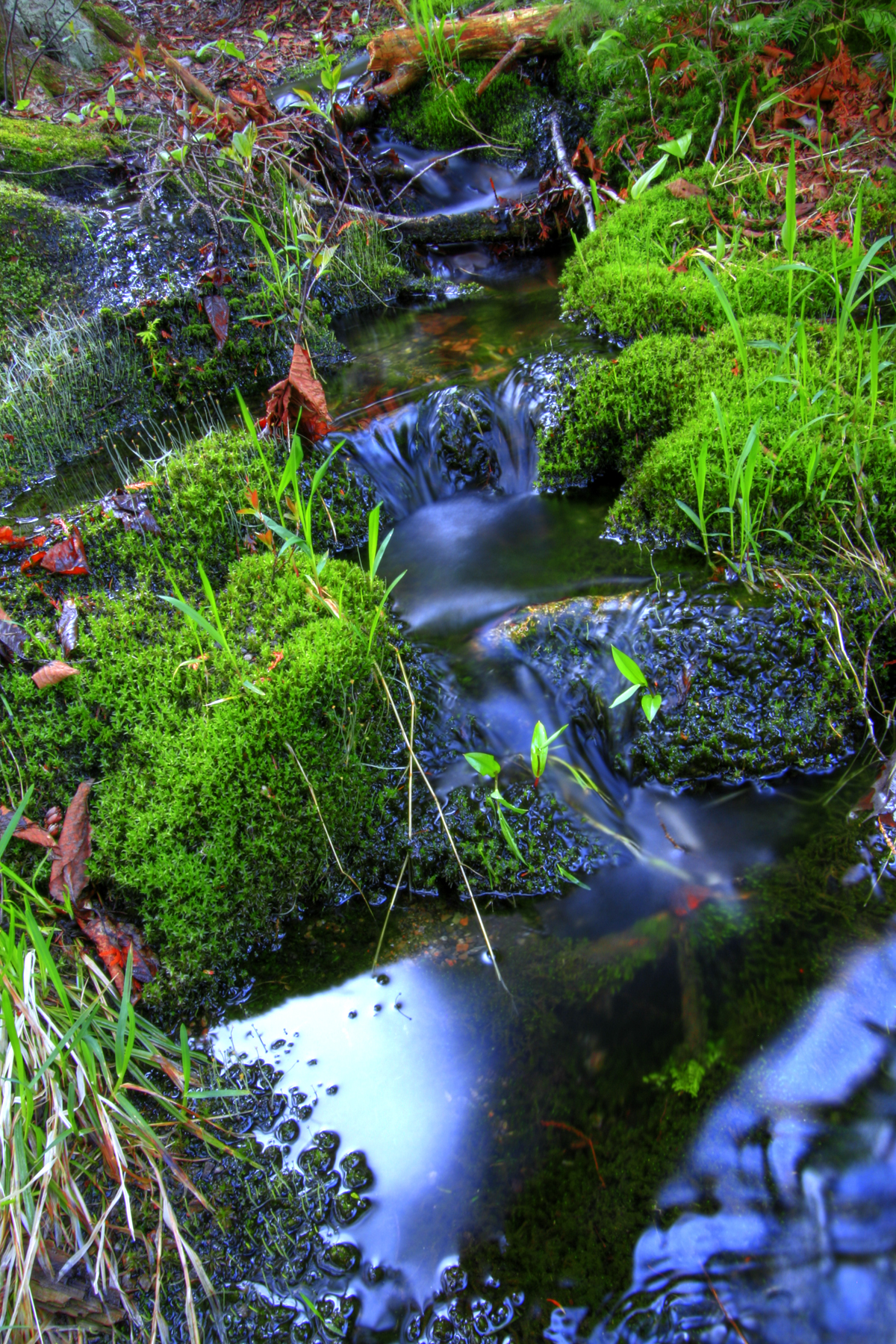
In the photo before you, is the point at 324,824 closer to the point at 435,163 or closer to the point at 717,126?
the point at 717,126

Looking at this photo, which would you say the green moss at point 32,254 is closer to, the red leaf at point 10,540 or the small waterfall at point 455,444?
the small waterfall at point 455,444

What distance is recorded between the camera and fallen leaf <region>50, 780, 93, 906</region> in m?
2.24

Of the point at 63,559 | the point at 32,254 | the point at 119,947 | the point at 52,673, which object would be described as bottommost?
the point at 119,947

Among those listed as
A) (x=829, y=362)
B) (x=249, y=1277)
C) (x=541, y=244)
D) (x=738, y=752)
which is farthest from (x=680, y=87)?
(x=249, y=1277)

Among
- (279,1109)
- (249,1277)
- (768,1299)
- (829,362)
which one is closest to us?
(768,1299)

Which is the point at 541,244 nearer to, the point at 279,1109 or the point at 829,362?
the point at 829,362

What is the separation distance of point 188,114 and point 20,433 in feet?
9.92

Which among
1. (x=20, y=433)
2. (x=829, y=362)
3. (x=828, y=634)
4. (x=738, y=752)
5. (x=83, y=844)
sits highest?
(x=20, y=433)

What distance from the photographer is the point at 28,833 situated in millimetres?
2270

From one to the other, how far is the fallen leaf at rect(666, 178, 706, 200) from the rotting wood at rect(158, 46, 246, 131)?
3354mm

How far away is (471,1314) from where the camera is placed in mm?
1629

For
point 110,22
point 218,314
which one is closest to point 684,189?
point 218,314

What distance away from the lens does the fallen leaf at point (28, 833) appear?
2.26m

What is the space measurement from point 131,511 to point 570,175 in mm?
4826
